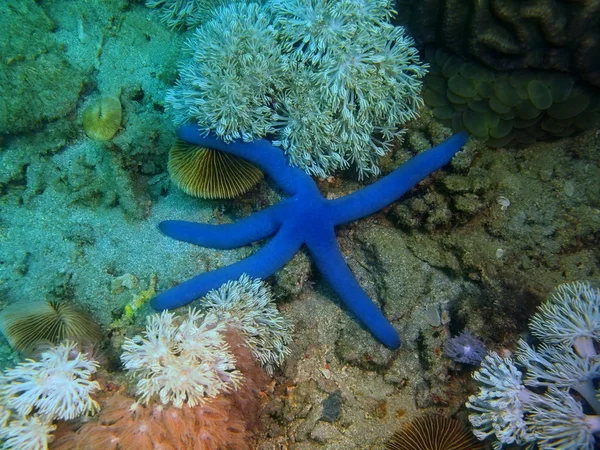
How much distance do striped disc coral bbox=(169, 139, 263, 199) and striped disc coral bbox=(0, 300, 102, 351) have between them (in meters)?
1.79

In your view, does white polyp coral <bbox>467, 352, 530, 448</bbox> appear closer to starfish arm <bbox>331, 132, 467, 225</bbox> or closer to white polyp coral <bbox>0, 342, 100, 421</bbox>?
starfish arm <bbox>331, 132, 467, 225</bbox>

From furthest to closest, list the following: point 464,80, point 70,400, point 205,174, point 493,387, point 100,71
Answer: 1. point 100,71
2. point 205,174
3. point 464,80
4. point 493,387
5. point 70,400

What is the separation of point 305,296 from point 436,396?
1699mm

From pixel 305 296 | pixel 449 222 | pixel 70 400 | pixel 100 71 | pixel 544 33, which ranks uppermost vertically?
pixel 544 33

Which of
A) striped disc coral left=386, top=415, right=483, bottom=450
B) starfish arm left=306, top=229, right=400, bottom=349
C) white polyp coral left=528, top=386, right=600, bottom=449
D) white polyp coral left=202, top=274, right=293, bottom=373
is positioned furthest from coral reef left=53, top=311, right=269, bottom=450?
white polyp coral left=528, top=386, right=600, bottom=449

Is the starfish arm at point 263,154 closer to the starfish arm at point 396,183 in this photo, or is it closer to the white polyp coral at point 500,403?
the starfish arm at point 396,183

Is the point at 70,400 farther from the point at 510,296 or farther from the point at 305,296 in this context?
the point at 510,296

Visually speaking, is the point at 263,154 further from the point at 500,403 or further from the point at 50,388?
the point at 500,403

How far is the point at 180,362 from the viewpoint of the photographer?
2.99 m

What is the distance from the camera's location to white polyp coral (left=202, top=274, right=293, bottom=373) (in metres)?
3.58

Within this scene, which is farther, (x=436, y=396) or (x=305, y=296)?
(x=305, y=296)

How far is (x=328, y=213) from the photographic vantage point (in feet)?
13.1

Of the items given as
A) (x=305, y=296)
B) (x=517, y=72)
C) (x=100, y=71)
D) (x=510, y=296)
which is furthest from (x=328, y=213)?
(x=100, y=71)

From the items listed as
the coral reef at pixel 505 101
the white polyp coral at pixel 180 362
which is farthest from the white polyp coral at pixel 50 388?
the coral reef at pixel 505 101
